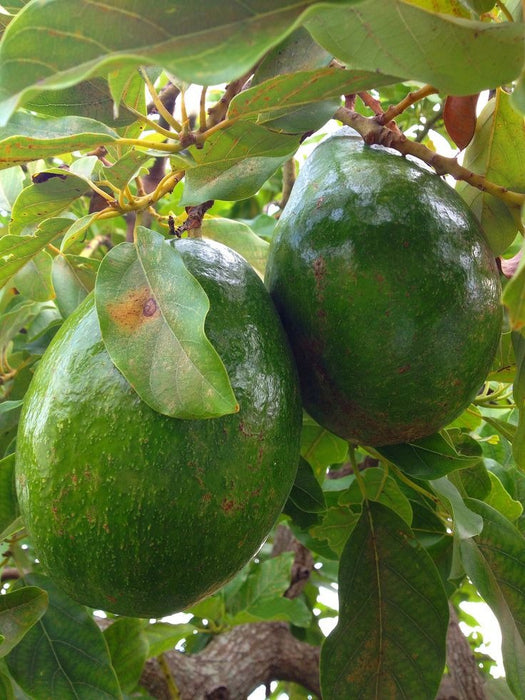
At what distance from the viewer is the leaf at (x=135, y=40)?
0.56m

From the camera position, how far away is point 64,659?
1.26 metres

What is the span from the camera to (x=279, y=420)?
939mm

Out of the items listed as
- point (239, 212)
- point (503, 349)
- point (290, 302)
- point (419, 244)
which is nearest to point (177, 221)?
point (290, 302)

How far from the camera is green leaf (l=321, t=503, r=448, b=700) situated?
1.24 metres

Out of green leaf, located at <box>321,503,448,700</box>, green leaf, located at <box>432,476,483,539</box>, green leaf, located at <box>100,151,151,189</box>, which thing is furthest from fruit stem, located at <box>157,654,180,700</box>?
green leaf, located at <box>100,151,151,189</box>

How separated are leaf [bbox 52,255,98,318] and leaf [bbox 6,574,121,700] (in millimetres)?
522

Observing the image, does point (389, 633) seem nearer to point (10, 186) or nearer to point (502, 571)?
point (502, 571)

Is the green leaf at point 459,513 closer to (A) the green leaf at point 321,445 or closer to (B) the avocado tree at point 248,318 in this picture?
(B) the avocado tree at point 248,318

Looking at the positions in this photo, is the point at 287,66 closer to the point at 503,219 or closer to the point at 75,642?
the point at 503,219

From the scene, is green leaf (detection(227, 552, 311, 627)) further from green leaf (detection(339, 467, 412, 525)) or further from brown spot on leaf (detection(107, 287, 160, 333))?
brown spot on leaf (detection(107, 287, 160, 333))

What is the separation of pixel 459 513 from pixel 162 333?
0.56 meters

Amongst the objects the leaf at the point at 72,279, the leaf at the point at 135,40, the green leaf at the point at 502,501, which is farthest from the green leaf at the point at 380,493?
the leaf at the point at 135,40

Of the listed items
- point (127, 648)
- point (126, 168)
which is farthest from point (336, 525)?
point (126, 168)

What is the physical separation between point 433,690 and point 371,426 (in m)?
0.50
